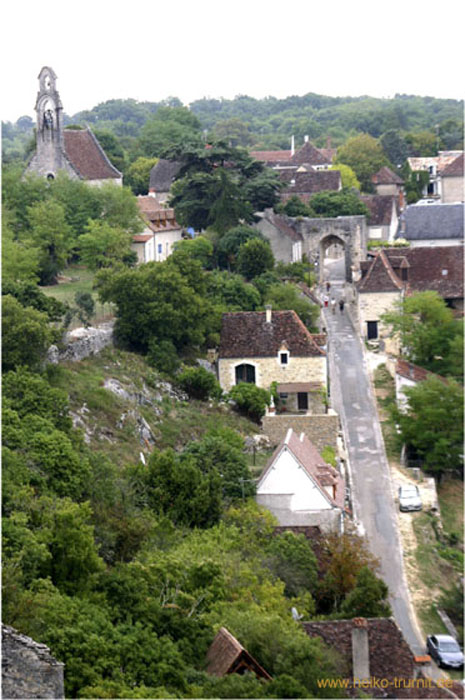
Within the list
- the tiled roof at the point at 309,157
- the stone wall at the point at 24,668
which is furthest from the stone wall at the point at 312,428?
the tiled roof at the point at 309,157

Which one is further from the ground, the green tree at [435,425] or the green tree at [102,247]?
the green tree at [102,247]

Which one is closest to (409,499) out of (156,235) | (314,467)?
(314,467)

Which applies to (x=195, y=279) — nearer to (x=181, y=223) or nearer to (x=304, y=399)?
(x=304, y=399)

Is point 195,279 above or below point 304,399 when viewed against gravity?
above

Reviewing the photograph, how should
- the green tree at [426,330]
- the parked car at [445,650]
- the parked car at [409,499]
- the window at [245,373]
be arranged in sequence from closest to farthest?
the parked car at [445,650] < the parked car at [409,499] < the green tree at [426,330] < the window at [245,373]

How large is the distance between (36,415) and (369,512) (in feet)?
29.8

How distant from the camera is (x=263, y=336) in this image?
129 ft

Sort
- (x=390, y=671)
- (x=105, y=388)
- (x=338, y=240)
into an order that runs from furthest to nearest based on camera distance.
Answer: (x=338, y=240) → (x=105, y=388) → (x=390, y=671)

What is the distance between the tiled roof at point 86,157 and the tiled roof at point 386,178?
30384 mm

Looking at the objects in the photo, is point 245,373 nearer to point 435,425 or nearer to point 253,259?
point 253,259

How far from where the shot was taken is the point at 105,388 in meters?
31.7

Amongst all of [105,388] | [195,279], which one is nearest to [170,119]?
[195,279]

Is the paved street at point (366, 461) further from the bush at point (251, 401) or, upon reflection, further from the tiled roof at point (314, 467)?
the bush at point (251, 401)

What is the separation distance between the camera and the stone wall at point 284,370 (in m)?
38.9
